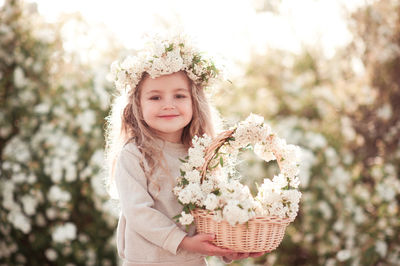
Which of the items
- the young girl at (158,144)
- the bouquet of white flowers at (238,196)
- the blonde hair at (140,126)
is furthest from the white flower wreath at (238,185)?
the blonde hair at (140,126)

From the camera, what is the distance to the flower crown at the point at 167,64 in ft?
6.83

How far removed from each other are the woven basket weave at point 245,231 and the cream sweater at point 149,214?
12 centimetres

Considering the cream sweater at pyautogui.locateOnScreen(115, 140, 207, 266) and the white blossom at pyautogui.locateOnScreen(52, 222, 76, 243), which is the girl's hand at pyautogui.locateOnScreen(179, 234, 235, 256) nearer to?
the cream sweater at pyautogui.locateOnScreen(115, 140, 207, 266)

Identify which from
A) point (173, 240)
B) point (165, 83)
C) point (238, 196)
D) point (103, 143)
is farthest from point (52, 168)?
point (238, 196)

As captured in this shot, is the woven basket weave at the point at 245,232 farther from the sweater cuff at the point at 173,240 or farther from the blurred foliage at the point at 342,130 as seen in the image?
the blurred foliage at the point at 342,130

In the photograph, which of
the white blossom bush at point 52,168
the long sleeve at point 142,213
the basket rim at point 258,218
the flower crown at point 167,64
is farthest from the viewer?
the white blossom bush at point 52,168

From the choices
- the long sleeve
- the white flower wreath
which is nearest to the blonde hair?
the long sleeve

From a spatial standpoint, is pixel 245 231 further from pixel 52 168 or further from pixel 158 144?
pixel 52 168

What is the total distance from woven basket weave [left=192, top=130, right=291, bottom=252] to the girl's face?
0.45 meters

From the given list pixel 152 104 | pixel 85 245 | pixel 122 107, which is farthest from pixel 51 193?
pixel 152 104

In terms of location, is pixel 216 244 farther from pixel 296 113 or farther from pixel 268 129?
pixel 296 113

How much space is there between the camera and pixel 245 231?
1821mm

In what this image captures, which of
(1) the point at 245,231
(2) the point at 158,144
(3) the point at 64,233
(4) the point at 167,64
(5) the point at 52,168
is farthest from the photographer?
(5) the point at 52,168

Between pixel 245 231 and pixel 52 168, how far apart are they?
274 centimetres
